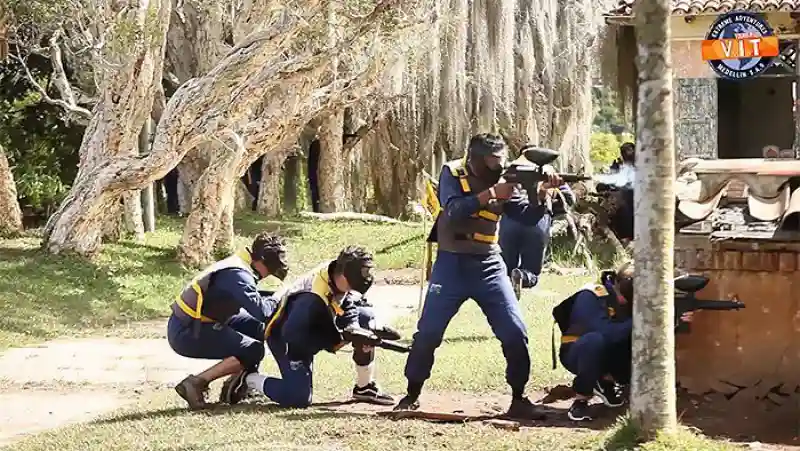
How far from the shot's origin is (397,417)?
7.37 meters

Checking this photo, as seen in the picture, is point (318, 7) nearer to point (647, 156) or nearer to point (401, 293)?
point (401, 293)

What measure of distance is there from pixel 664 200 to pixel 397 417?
225cm

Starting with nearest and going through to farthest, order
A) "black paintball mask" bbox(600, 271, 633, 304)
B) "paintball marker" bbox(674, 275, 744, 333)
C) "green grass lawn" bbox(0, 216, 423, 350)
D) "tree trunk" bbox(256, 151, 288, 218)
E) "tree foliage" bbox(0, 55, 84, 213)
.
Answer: "paintball marker" bbox(674, 275, 744, 333) → "black paintball mask" bbox(600, 271, 633, 304) → "green grass lawn" bbox(0, 216, 423, 350) → "tree foliage" bbox(0, 55, 84, 213) → "tree trunk" bbox(256, 151, 288, 218)

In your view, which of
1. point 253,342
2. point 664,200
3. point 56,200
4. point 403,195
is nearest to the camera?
point 664,200

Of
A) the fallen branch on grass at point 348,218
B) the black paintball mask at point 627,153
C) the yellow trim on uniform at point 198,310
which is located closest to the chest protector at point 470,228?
the yellow trim on uniform at point 198,310

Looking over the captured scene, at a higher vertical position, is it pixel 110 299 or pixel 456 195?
pixel 456 195

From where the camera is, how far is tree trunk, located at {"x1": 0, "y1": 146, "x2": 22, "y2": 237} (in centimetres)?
1856

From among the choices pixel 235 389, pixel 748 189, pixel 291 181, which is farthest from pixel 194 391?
pixel 291 181

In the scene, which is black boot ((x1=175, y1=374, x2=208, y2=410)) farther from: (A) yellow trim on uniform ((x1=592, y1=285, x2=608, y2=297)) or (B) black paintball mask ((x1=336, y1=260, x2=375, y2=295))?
(A) yellow trim on uniform ((x1=592, y1=285, x2=608, y2=297))

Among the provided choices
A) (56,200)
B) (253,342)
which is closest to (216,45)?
(56,200)

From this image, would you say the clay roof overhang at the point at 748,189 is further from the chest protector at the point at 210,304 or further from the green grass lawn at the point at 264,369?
the chest protector at the point at 210,304

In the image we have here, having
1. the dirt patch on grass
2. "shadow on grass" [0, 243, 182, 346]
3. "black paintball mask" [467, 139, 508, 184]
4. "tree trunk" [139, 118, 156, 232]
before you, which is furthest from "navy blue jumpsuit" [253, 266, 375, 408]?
"tree trunk" [139, 118, 156, 232]

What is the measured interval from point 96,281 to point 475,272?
9169mm

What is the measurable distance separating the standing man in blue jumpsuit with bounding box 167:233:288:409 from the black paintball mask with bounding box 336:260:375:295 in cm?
50
